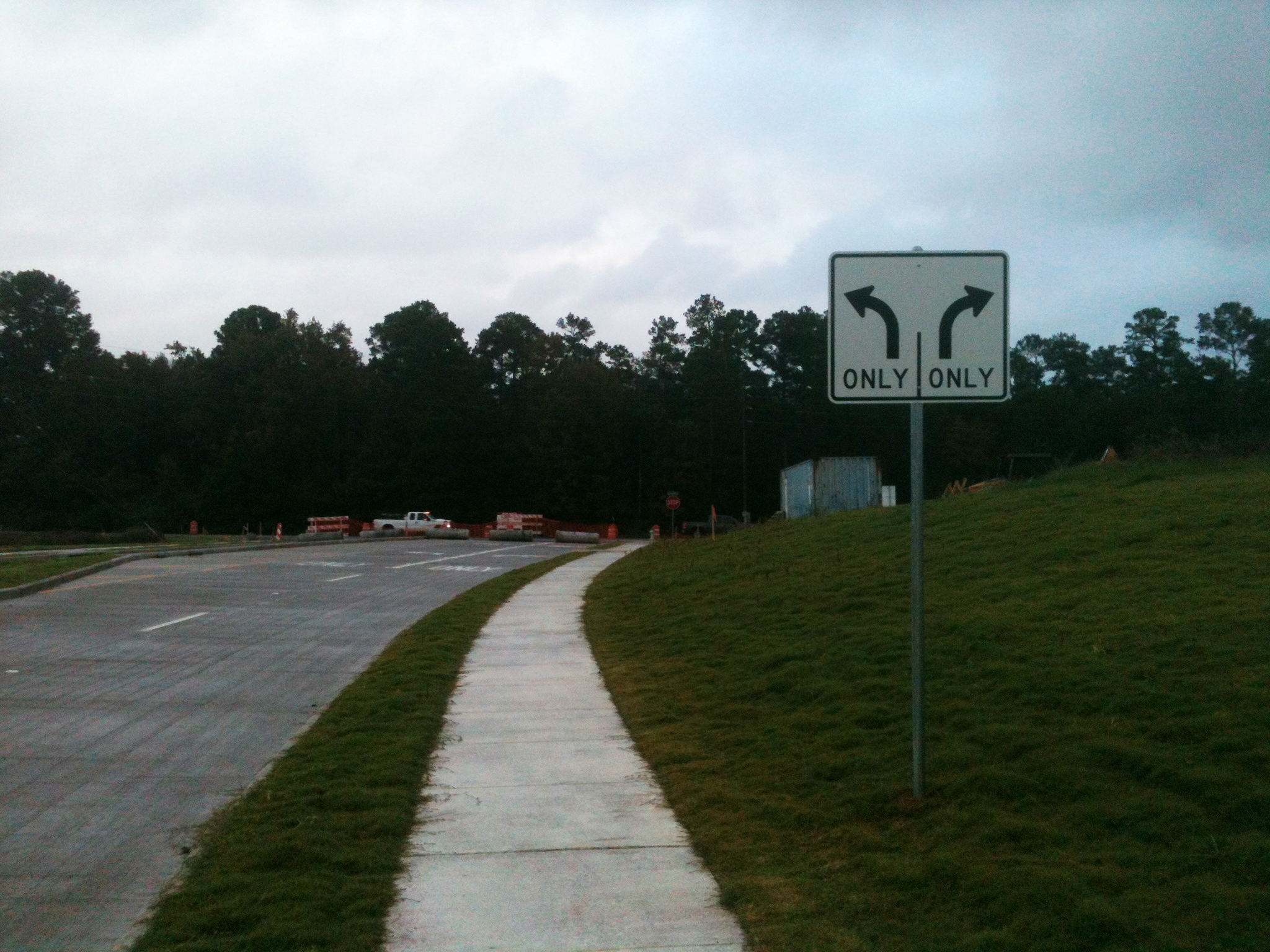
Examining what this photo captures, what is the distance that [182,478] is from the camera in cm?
9019

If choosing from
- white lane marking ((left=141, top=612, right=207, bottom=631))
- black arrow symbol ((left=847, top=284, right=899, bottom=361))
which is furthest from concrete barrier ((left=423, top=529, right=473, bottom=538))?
black arrow symbol ((left=847, top=284, right=899, bottom=361))

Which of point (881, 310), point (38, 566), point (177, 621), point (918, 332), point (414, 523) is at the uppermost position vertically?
point (881, 310)

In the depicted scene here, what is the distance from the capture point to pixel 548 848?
651cm

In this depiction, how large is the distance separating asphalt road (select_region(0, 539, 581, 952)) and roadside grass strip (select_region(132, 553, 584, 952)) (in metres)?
0.23

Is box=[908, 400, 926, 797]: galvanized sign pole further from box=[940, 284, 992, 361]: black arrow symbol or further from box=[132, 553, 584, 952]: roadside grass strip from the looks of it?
box=[132, 553, 584, 952]: roadside grass strip

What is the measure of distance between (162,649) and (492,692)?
5.56 m

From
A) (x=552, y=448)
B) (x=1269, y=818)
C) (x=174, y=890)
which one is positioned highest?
(x=552, y=448)

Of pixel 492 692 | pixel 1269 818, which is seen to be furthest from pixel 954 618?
pixel 1269 818

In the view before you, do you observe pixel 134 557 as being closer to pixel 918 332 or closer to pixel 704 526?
pixel 918 332

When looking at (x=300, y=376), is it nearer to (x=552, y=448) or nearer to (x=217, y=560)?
(x=552, y=448)

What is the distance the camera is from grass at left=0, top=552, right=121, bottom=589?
2356 centimetres

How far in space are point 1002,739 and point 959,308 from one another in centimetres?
266

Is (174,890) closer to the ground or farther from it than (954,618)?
closer to the ground

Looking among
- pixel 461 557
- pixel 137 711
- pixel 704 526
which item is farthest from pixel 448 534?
pixel 137 711
